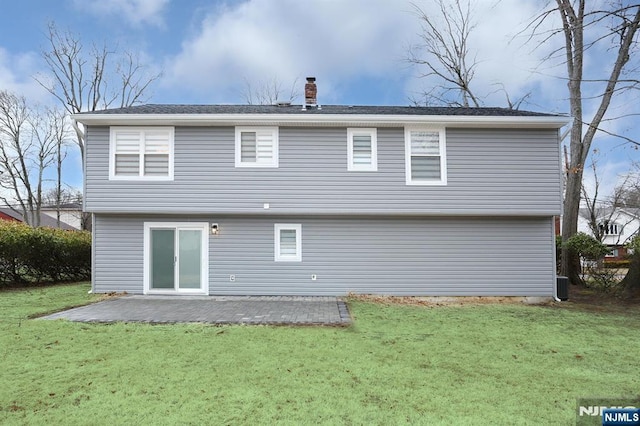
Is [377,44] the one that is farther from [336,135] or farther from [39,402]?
[39,402]

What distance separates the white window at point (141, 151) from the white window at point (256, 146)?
1.87 meters

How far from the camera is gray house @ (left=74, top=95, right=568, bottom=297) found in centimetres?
1032

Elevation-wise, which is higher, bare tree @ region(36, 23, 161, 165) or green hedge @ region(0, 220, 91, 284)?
bare tree @ region(36, 23, 161, 165)

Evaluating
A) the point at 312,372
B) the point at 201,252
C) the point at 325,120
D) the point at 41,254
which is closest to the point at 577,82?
the point at 325,120

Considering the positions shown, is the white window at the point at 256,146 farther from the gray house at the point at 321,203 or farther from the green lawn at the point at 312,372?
the green lawn at the point at 312,372

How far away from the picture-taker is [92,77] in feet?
84.7

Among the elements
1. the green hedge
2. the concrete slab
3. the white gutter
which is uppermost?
the white gutter

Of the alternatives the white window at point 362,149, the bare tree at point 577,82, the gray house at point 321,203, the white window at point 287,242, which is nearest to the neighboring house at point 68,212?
the gray house at point 321,203

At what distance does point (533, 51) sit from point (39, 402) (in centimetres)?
1505

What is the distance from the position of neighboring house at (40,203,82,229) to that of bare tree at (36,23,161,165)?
14.0 m

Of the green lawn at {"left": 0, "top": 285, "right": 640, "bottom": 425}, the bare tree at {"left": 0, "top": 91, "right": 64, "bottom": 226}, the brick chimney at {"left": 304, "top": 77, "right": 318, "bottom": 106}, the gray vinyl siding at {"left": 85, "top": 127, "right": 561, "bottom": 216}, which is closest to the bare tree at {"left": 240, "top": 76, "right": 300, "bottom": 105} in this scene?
the brick chimney at {"left": 304, "top": 77, "right": 318, "bottom": 106}

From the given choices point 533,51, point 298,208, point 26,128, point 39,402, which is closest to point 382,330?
point 298,208

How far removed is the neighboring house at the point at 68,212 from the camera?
37.2 metres

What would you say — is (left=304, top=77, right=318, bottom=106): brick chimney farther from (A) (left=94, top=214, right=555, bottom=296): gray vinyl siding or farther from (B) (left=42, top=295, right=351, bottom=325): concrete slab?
(B) (left=42, top=295, right=351, bottom=325): concrete slab
